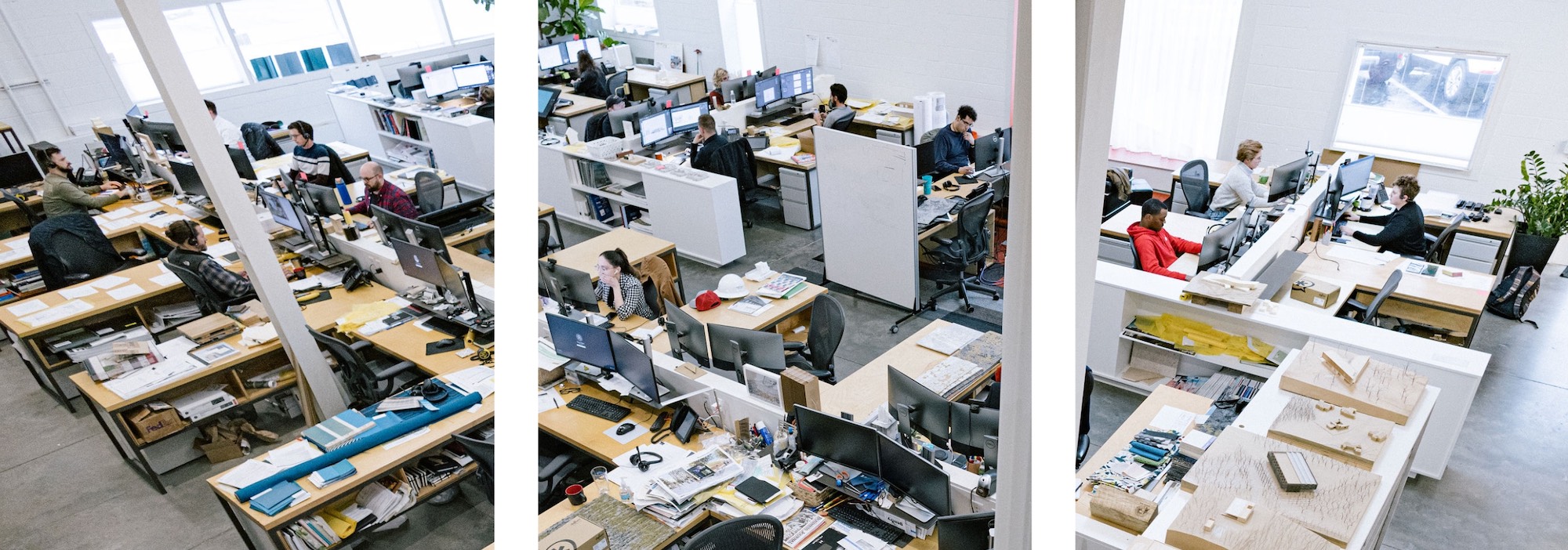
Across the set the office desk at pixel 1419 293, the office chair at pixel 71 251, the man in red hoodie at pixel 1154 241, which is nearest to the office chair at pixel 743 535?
the man in red hoodie at pixel 1154 241

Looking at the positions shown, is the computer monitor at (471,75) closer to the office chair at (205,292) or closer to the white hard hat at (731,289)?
the office chair at (205,292)

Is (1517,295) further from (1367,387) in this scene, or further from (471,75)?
(471,75)

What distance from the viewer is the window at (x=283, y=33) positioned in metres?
11.8

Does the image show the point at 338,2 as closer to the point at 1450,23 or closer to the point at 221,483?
the point at 221,483

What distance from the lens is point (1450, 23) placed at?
6.68 m

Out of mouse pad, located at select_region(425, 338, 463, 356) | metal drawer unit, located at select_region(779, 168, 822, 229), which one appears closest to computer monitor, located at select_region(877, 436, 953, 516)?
mouse pad, located at select_region(425, 338, 463, 356)

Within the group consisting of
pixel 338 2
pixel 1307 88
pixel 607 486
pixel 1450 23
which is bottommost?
pixel 607 486

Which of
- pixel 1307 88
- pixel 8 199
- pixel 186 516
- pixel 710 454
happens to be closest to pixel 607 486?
pixel 710 454

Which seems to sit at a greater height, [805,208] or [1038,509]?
[1038,509]

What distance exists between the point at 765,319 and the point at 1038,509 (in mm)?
4951

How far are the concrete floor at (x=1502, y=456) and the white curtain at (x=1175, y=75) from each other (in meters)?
3.12

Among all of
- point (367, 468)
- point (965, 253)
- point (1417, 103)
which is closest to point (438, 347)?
point (367, 468)

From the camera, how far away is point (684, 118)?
8.80m

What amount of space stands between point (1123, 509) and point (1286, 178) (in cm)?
470
